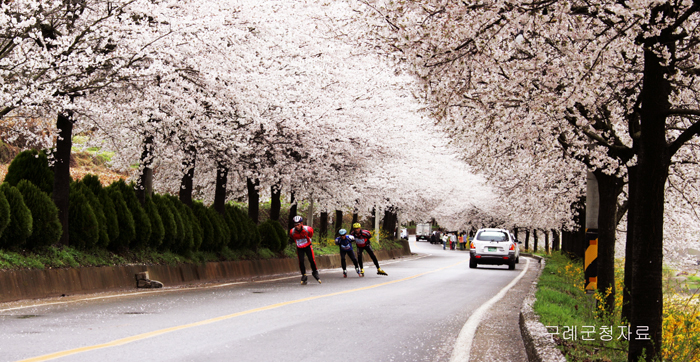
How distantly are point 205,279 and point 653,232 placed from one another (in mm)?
14046

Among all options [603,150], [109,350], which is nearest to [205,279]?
[603,150]

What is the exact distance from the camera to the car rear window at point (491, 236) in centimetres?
2944

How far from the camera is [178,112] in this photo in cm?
1559

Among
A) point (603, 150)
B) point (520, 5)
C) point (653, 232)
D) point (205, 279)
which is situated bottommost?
point (205, 279)

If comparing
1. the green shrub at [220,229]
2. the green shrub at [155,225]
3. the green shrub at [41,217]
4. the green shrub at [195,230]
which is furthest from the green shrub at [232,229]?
the green shrub at [41,217]

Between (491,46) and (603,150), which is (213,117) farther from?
(491,46)

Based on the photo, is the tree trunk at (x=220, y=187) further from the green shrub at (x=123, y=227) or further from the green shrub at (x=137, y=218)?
the green shrub at (x=123, y=227)

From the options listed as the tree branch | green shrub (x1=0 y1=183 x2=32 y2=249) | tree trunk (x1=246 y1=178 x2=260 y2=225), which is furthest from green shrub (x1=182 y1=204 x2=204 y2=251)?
the tree branch

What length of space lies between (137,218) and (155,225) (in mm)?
579

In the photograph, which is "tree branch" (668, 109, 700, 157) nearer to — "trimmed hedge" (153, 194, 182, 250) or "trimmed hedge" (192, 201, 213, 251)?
"trimmed hedge" (153, 194, 182, 250)

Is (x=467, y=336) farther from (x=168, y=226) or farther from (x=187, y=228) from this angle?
(x=187, y=228)

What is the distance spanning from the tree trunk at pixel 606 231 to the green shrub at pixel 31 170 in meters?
11.6

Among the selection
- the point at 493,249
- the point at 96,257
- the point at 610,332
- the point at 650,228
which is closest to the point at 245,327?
the point at 610,332

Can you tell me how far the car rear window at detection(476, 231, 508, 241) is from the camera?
29438 mm
